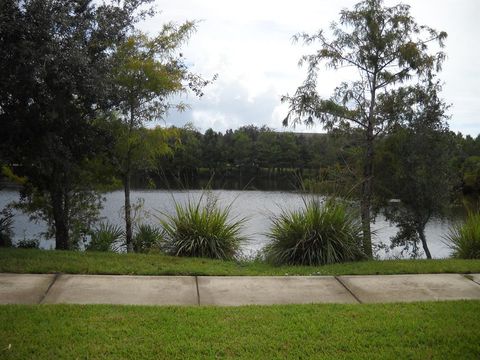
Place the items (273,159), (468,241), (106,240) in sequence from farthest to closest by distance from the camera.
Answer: (273,159) → (106,240) → (468,241)

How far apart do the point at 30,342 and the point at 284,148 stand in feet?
131

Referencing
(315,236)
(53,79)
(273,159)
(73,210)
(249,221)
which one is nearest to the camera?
(53,79)

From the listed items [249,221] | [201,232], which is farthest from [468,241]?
[249,221]

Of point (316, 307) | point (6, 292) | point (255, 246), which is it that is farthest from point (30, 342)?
point (255, 246)

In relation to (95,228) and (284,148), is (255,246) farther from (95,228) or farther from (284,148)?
(284,148)

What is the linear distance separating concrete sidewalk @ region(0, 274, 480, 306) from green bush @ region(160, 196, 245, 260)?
2.44m

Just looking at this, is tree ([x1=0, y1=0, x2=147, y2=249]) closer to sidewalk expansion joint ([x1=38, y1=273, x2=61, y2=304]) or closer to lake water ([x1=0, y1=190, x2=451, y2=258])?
lake water ([x1=0, y1=190, x2=451, y2=258])

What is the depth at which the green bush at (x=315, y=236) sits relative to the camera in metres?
9.13

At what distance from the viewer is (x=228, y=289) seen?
22.2 ft

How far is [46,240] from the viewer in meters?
17.7

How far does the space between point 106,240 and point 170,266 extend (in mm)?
8062

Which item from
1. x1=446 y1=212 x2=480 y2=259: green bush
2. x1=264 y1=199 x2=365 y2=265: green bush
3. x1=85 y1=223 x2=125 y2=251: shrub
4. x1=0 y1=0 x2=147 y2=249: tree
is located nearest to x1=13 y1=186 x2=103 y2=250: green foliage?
x1=85 y1=223 x2=125 y2=251: shrub

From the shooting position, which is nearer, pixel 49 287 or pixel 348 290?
pixel 49 287

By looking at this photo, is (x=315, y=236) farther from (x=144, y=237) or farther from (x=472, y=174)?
(x=472, y=174)
